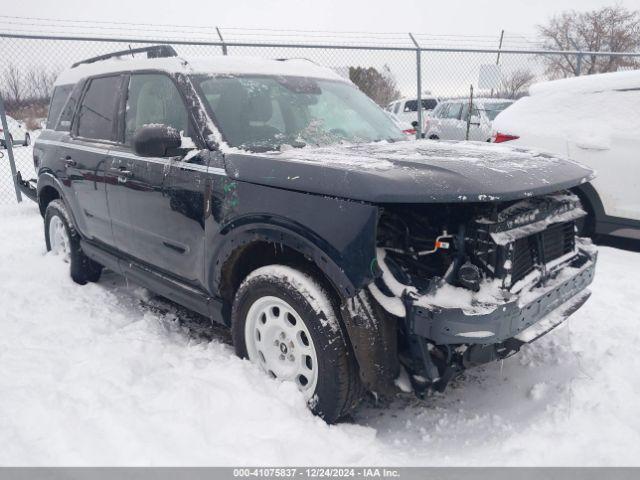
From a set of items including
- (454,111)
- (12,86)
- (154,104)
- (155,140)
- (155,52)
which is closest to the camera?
(155,140)

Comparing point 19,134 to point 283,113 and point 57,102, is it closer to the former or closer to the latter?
point 57,102

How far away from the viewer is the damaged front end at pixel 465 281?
7.47ft

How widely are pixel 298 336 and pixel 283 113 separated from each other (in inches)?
59.0

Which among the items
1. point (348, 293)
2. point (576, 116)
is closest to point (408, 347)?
point (348, 293)

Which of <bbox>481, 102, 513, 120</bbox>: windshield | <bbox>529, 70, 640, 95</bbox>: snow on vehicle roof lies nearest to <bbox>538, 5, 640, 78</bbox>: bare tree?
<bbox>481, 102, 513, 120</bbox>: windshield

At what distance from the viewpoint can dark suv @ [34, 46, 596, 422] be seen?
7.61 feet

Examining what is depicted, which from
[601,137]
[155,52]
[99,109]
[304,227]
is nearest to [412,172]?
[304,227]

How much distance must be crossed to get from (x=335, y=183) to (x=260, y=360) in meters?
1.20

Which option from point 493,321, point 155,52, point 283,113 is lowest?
point 493,321

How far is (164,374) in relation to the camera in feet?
9.78

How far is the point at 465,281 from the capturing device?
91.0 inches

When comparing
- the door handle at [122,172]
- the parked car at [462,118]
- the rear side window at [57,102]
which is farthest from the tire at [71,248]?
the parked car at [462,118]

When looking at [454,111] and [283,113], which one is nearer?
[283,113]

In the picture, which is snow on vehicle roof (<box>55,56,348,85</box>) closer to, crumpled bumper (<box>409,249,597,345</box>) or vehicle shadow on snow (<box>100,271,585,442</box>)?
crumpled bumper (<box>409,249,597,345</box>)
